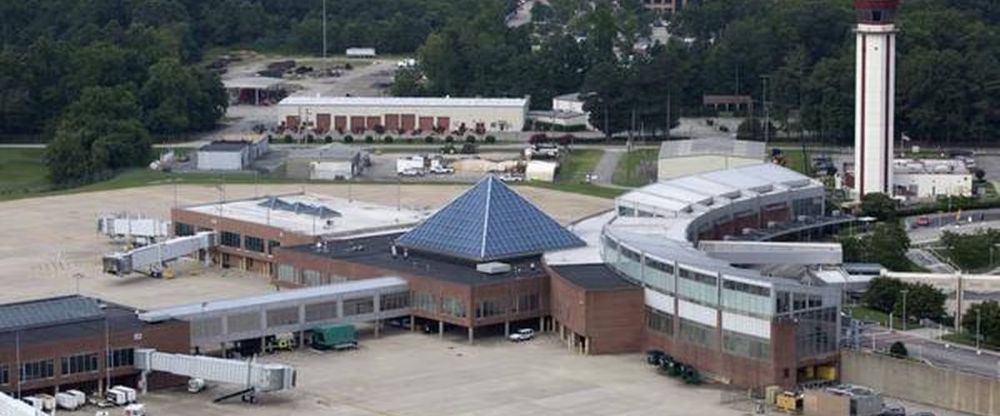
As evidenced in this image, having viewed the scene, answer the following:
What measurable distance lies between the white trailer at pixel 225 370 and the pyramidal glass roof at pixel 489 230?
949 centimetres

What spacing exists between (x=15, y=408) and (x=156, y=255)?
62.3ft

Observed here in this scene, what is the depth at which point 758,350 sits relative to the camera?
47.1 metres

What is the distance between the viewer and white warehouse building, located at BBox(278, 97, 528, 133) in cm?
9481

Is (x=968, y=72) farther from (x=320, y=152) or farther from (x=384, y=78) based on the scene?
(x=384, y=78)

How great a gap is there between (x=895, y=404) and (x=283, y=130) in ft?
172

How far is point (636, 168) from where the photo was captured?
8294cm

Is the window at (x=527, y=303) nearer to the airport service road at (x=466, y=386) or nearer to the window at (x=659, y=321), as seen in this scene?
the airport service road at (x=466, y=386)

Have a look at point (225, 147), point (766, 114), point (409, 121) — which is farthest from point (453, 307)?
point (766, 114)

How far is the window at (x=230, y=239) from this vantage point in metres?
63.2

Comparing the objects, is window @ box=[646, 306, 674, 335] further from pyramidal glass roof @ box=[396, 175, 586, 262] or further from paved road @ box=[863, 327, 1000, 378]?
pyramidal glass roof @ box=[396, 175, 586, 262]

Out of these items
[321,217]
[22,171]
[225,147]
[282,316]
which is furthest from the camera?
[22,171]

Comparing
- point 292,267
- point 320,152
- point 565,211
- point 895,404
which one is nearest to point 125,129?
point 320,152

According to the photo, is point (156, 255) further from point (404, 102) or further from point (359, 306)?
point (404, 102)

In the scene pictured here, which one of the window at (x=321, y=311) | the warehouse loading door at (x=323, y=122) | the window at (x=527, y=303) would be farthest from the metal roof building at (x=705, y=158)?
the window at (x=321, y=311)
